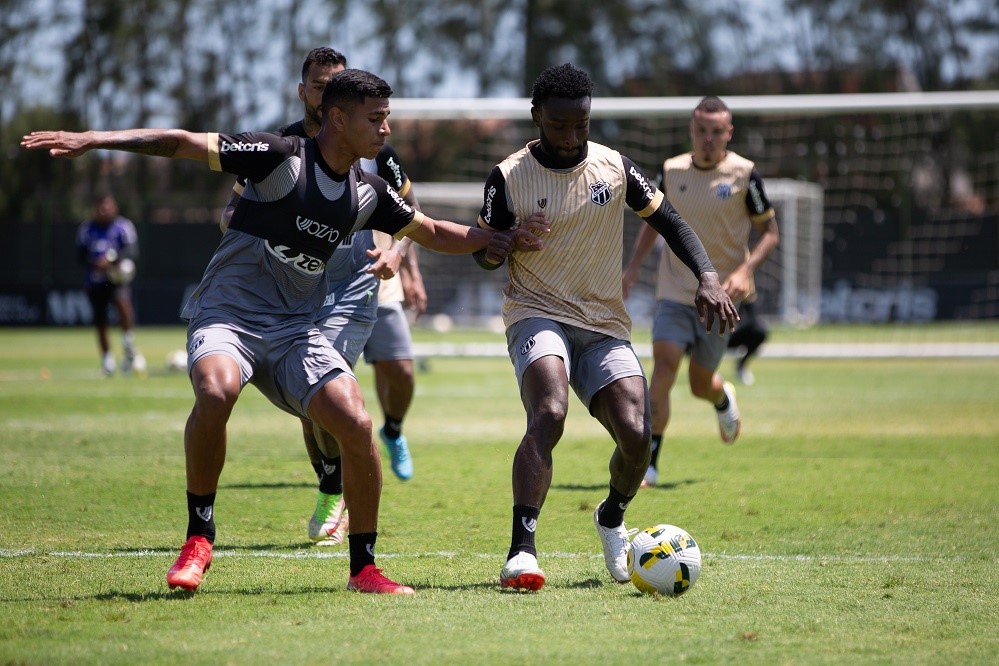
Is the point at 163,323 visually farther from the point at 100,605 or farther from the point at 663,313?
the point at 100,605

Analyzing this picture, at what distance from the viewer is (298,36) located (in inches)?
1607

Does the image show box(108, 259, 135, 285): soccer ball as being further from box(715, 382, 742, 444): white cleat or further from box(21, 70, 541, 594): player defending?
box(21, 70, 541, 594): player defending

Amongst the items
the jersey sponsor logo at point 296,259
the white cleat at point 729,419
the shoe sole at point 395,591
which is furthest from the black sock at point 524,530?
the white cleat at point 729,419

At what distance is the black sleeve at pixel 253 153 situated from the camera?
17.3ft

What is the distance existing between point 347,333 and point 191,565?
247 cm

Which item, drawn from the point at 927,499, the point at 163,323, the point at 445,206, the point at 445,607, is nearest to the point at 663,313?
the point at 927,499

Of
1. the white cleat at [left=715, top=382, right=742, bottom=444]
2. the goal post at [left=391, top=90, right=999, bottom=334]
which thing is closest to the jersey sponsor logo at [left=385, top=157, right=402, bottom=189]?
the white cleat at [left=715, top=382, right=742, bottom=444]

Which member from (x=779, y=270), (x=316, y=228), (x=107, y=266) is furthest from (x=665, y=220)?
(x=779, y=270)

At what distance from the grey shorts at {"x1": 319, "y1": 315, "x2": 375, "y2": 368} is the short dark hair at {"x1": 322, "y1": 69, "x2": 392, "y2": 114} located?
2.10 m

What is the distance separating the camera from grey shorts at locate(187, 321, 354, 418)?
538cm

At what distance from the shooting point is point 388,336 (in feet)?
28.7

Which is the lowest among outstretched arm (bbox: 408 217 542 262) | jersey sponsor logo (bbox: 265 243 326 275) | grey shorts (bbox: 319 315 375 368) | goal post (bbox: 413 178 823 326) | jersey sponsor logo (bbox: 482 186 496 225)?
goal post (bbox: 413 178 823 326)

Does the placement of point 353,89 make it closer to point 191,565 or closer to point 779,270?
point 191,565

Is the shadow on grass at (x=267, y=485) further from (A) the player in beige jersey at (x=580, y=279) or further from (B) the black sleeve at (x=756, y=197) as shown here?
(B) the black sleeve at (x=756, y=197)
